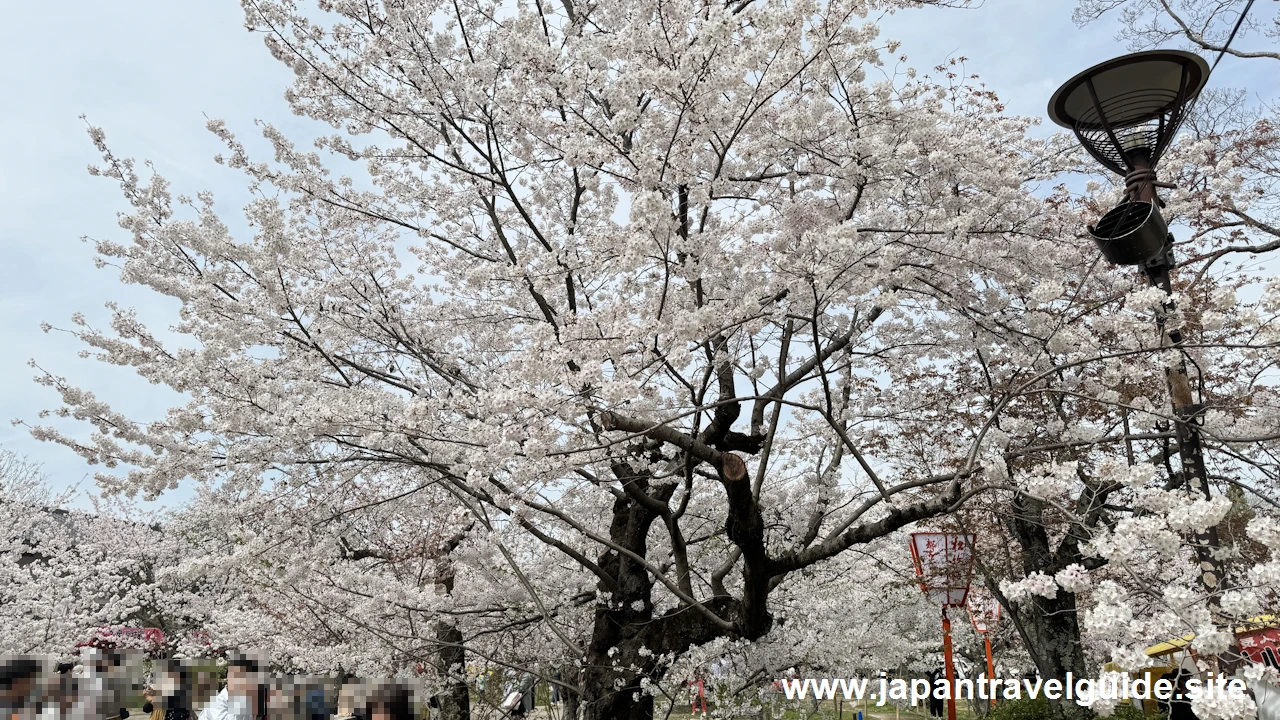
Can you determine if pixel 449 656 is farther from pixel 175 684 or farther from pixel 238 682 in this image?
pixel 238 682

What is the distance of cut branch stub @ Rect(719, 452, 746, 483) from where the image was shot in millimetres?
5000

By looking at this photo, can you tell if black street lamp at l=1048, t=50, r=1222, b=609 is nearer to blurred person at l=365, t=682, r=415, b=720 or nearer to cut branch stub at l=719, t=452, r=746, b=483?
cut branch stub at l=719, t=452, r=746, b=483

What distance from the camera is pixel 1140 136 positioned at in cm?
425

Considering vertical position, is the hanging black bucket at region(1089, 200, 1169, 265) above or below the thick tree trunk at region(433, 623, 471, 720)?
above

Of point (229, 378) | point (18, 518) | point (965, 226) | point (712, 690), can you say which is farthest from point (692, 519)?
point (18, 518)

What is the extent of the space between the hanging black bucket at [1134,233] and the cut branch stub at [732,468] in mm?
2433

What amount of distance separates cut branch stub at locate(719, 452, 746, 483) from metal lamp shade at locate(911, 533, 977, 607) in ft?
Answer: 17.0

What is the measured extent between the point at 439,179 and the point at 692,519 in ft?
14.7

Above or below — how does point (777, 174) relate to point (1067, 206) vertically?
below

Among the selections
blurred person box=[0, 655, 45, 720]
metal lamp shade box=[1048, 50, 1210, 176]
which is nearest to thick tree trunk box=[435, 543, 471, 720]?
blurred person box=[0, 655, 45, 720]

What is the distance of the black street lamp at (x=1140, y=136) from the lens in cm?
383

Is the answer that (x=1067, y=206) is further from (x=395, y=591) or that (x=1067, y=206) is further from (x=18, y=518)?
(x=18, y=518)

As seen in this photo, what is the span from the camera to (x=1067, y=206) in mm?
8875

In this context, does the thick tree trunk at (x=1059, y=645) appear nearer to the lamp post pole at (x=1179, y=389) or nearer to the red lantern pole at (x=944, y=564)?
the red lantern pole at (x=944, y=564)
